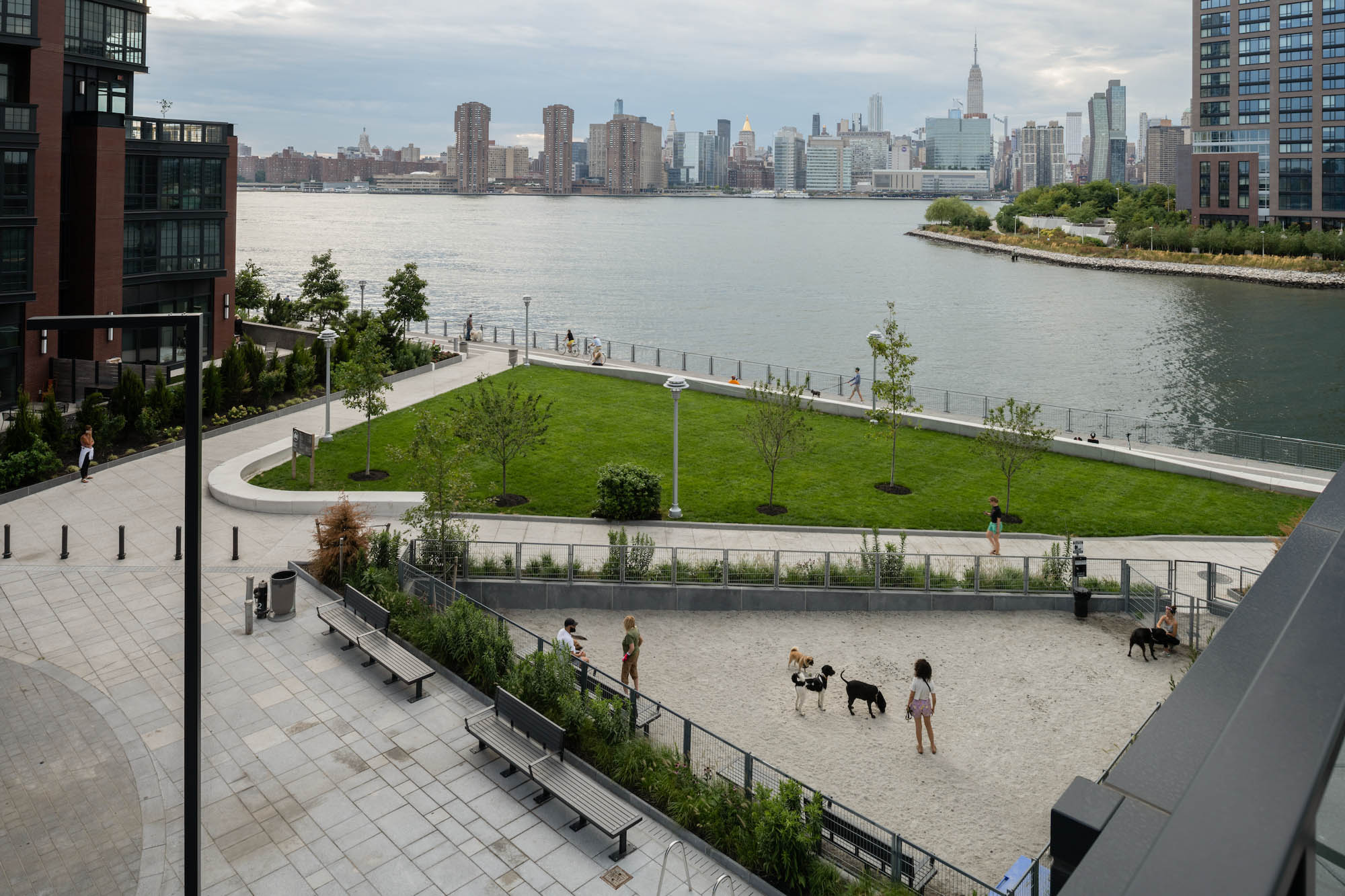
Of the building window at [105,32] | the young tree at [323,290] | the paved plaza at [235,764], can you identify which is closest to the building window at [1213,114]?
the young tree at [323,290]

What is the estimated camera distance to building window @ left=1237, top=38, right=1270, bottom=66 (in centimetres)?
12403

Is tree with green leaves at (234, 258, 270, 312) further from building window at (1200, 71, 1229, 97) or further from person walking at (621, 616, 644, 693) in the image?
building window at (1200, 71, 1229, 97)

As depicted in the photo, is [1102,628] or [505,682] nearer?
[505,682]

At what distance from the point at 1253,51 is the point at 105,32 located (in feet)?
439

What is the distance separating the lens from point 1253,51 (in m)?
125

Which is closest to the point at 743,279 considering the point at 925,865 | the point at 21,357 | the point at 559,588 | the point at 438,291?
the point at 438,291

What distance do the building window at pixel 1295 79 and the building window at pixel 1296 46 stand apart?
1.11 metres

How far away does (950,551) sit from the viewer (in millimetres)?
22016

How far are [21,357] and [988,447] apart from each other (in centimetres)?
2921

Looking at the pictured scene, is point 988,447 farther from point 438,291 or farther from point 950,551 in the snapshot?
point 438,291

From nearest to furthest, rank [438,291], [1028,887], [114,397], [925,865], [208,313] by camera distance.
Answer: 1. [1028,887]
2. [925,865]
3. [114,397]
4. [208,313]
5. [438,291]

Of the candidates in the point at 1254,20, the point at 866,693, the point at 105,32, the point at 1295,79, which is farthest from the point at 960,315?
the point at 1254,20

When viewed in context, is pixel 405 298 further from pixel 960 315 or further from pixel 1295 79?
pixel 1295 79

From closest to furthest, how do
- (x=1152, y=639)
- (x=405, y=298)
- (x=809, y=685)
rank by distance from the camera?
1. (x=809, y=685)
2. (x=1152, y=639)
3. (x=405, y=298)
